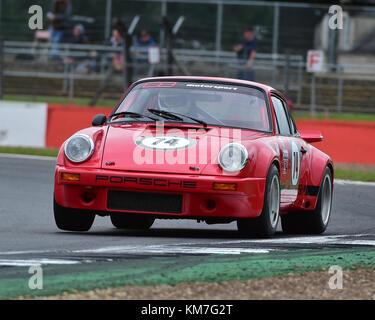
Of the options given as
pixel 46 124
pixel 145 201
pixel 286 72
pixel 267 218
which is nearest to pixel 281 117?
pixel 267 218

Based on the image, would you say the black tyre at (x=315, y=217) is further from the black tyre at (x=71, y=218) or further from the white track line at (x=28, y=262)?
the white track line at (x=28, y=262)

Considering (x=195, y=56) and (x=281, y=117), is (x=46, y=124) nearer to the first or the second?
(x=195, y=56)

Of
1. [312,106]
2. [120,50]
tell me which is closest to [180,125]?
[312,106]

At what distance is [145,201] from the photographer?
7730 mm

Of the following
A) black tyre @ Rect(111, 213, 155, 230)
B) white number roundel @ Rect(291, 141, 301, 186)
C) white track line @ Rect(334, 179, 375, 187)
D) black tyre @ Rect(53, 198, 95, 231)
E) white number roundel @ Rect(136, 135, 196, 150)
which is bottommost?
white track line @ Rect(334, 179, 375, 187)

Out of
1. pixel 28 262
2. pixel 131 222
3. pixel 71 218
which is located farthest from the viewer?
pixel 131 222

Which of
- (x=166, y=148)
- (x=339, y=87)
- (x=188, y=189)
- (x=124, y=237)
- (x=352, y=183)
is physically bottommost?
(x=352, y=183)

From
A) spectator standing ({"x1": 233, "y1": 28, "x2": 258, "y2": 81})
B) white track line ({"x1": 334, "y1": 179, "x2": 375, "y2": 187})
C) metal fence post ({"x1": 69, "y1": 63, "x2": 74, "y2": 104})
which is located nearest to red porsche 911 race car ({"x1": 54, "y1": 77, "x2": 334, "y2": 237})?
white track line ({"x1": 334, "y1": 179, "x2": 375, "y2": 187})

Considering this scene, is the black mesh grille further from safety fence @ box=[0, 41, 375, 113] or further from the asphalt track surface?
safety fence @ box=[0, 41, 375, 113]

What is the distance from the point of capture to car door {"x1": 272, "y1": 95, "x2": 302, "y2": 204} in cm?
852

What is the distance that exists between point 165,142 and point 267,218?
97 cm

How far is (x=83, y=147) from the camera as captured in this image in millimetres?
7996

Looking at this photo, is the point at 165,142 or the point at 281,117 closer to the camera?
the point at 165,142

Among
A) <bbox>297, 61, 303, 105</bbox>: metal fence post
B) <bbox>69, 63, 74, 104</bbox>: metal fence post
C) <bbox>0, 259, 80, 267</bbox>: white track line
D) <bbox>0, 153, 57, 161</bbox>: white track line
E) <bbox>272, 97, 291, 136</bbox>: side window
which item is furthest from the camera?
<bbox>69, 63, 74, 104</bbox>: metal fence post
